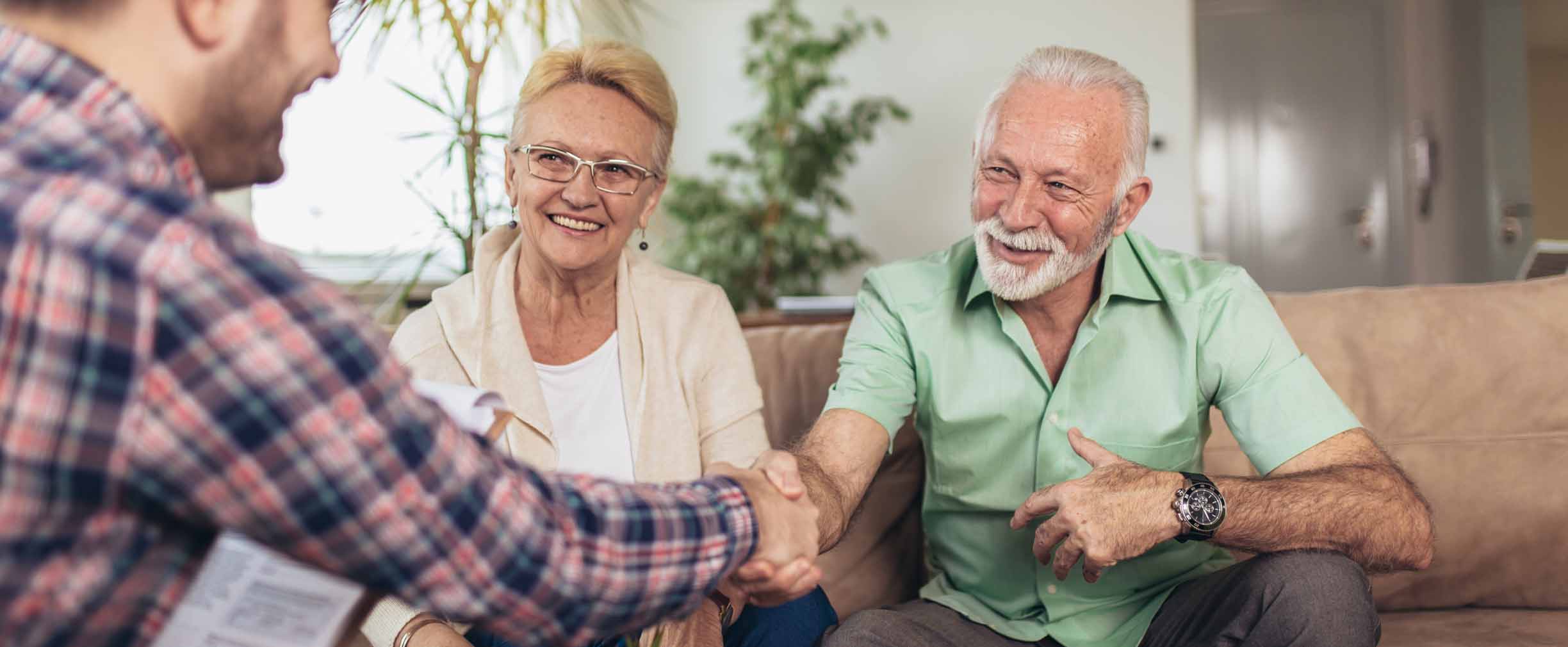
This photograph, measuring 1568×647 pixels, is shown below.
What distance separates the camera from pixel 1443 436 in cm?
195

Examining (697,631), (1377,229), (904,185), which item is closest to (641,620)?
(697,631)

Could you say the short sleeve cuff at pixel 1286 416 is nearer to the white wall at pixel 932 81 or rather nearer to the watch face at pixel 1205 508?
the watch face at pixel 1205 508

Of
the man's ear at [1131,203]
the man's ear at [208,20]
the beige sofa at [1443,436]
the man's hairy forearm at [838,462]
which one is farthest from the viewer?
the beige sofa at [1443,436]

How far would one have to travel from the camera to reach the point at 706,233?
17.5 feet

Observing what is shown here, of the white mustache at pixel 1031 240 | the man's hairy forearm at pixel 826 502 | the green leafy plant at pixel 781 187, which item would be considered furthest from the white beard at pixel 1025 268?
the green leafy plant at pixel 781 187

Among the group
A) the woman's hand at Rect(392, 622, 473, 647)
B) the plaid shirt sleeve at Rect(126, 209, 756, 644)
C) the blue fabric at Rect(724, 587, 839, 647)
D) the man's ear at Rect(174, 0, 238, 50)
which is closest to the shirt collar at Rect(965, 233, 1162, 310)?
the blue fabric at Rect(724, 587, 839, 647)

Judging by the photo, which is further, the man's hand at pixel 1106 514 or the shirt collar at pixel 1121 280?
the shirt collar at pixel 1121 280

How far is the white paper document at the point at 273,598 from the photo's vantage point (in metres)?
0.92

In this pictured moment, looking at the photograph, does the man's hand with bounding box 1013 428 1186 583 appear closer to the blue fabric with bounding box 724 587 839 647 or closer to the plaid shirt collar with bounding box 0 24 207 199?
the blue fabric with bounding box 724 587 839 647

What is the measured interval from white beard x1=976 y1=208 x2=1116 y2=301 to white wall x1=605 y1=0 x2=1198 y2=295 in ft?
12.4

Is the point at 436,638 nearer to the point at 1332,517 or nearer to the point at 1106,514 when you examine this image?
the point at 1106,514

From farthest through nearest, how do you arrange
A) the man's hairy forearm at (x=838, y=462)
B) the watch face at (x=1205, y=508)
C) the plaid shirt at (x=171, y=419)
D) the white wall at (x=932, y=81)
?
the white wall at (x=932, y=81) → the man's hairy forearm at (x=838, y=462) → the watch face at (x=1205, y=508) → the plaid shirt at (x=171, y=419)

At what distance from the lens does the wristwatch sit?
143 centimetres

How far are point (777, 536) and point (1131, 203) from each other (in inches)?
36.8
